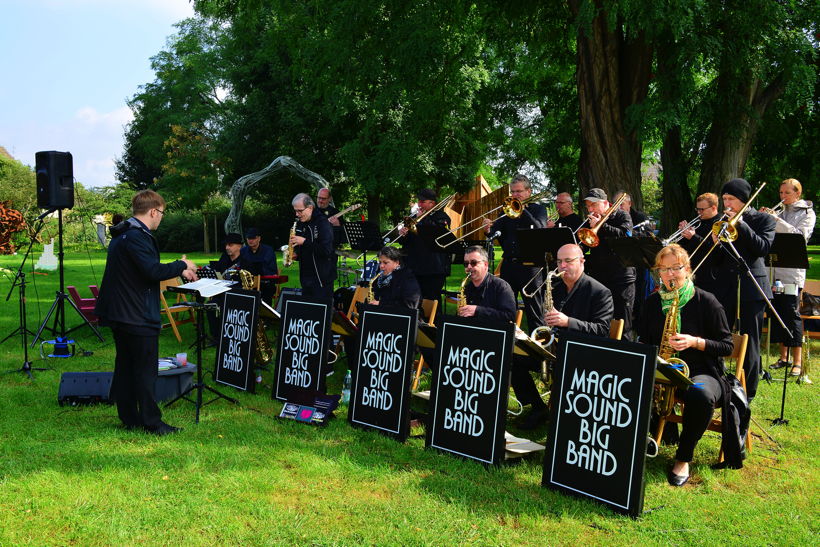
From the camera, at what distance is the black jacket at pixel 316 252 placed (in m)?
8.49

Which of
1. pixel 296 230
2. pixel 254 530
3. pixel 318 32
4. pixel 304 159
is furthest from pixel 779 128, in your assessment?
pixel 304 159

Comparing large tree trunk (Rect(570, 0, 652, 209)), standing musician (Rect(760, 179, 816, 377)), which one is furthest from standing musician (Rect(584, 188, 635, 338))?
large tree trunk (Rect(570, 0, 652, 209))

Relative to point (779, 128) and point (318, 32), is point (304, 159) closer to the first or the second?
point (318, 32)

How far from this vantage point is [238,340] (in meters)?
7.37

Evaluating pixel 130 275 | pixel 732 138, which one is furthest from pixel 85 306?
pixel 732 138

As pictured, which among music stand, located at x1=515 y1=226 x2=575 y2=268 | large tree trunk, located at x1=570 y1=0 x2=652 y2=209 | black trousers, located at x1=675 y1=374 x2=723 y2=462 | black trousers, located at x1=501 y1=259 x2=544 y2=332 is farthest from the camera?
large tree trunk, located at x1=570 y1=0 x2=652 y2=209

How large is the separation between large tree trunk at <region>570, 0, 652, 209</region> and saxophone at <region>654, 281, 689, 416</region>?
20.5ft

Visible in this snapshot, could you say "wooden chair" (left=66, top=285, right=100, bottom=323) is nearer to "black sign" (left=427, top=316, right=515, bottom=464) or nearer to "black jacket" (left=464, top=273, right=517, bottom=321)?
"black jacket" (left=464, top=273, right=517, bottom=321)

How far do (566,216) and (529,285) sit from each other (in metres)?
1.15

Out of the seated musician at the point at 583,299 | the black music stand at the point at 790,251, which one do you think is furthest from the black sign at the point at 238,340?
the black music stand at the point at 790,251

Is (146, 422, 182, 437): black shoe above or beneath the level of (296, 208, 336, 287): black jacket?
beneath

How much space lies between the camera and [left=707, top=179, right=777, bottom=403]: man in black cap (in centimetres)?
620

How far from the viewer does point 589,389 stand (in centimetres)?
441

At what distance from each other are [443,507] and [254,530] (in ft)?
3.94
